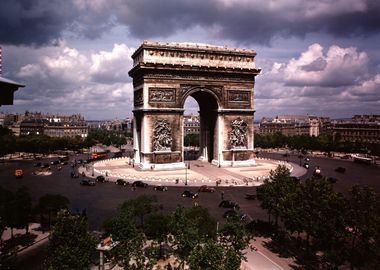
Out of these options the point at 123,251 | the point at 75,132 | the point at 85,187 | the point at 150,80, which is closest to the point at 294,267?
the point at 123,251

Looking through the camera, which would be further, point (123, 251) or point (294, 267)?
point (294, 267)

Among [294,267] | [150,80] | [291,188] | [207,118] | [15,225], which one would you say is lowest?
[294,267]

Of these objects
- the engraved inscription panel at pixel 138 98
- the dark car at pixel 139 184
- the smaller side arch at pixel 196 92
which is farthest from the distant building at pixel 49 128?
the dark car at pixel 139 184

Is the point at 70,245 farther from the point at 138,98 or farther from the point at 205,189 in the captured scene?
the point at 138,98

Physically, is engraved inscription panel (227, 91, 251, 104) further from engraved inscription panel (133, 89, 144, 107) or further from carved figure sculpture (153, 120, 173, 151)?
engraved inscription panel (133, 89, 144, 107)

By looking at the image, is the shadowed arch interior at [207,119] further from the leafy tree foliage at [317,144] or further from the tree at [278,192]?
the leafy tree foliage at [317,144]

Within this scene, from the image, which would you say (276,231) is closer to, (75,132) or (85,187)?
(85,187)
